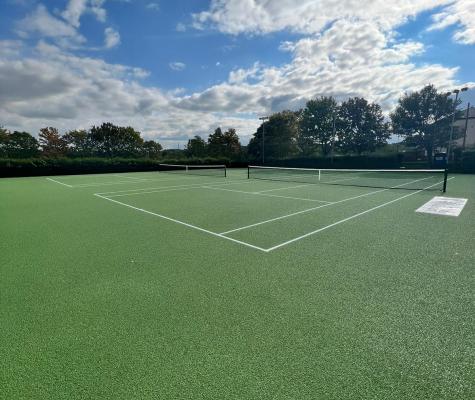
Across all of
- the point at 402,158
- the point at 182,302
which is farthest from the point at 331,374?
the point at 402,158

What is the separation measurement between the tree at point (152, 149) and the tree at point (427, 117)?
49535mm

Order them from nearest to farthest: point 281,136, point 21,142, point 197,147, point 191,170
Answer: point 191,170
point 281,136
point 21,142
point 197,147

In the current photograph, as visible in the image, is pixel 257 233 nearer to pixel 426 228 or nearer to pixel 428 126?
pixel 426 228

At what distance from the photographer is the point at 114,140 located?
53938 mm

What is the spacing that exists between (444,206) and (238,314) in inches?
400

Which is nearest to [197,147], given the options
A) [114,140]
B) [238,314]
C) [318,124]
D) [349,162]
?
[114,140]

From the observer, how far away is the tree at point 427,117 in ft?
138

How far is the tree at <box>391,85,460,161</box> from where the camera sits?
42094mm

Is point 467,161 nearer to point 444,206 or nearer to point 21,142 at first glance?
point 444,206

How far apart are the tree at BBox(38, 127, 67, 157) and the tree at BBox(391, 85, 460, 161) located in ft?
215

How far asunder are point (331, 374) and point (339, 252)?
3.21 meters

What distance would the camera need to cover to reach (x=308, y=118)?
51438 millimetres

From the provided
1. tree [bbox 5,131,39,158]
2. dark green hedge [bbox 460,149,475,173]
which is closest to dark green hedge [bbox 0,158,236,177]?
tree [bbox 5,131,39,158]

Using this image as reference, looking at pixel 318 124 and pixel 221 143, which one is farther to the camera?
pixel 221 143
